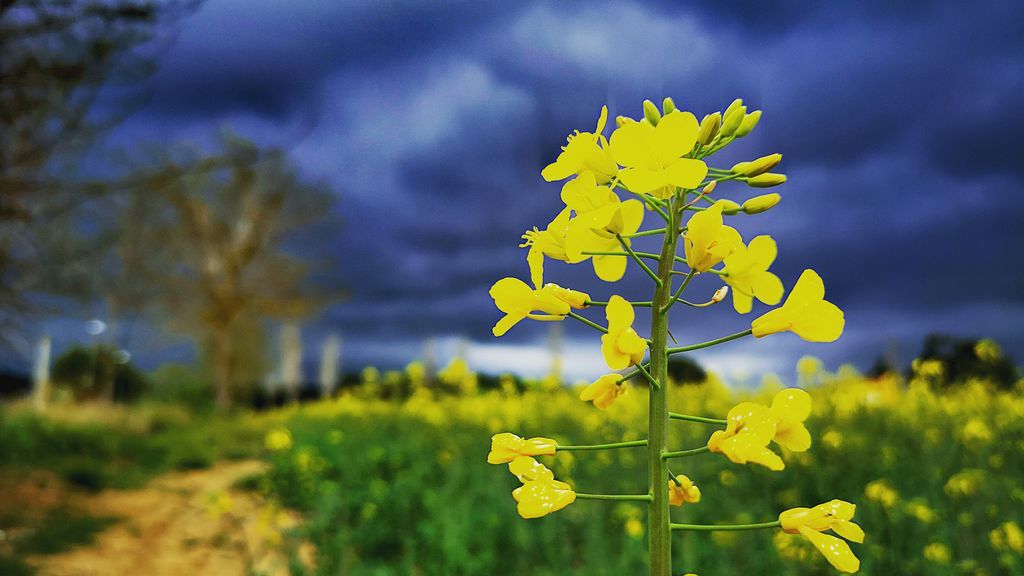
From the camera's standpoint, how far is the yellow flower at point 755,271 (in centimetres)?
117

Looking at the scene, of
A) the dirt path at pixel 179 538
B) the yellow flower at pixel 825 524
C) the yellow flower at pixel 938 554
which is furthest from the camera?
the dirt path at pixel 179 538

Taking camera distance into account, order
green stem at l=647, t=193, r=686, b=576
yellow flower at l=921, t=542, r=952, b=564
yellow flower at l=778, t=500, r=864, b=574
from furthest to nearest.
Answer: yellow flower at l=921, t=542, r=952, b=564 → yellow flower at l=778, t=500, r=864, b=574 → green stem at l=647, t=193, r=686, b=576

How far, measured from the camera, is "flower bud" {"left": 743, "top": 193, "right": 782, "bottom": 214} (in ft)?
3.97

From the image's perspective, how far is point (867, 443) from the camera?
595cm

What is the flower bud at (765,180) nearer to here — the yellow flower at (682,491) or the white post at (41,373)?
the yellow flower at (682,491)

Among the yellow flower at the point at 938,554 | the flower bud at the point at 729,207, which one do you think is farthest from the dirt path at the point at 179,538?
the flower bud at the point at 729,207

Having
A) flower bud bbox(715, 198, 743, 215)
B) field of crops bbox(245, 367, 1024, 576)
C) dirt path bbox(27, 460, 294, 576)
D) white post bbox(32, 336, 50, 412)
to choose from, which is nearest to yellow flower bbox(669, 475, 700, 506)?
flower bud bbox(715, 198, 743, 215)

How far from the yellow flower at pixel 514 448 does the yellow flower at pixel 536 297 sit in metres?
0.18

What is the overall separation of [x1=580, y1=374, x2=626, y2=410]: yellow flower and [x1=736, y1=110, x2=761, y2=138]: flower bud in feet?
1.52

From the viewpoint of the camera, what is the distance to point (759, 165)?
125cm

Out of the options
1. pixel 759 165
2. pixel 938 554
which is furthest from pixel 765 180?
pixel 938 554

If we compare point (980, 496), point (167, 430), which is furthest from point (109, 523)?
Result: point (167, 430)

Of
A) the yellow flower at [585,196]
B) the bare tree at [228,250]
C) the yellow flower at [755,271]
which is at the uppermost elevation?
the bare tree at [228,250]

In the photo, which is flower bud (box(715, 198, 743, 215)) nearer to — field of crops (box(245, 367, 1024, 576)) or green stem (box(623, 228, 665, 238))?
green stem (box(623, 228, 665, 238))
